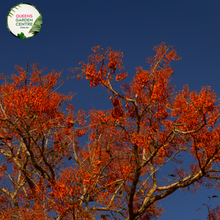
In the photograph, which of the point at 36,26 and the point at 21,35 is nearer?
the point at 21,35

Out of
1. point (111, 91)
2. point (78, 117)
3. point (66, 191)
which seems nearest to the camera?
point (111, 91)

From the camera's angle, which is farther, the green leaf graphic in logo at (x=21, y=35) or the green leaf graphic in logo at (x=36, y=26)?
Answer: the green leaf graphic in logo at (x=36, y=26)

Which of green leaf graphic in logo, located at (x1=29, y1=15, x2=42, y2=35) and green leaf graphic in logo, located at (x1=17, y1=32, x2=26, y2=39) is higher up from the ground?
green leaf graphic in logo, located at (x1=29, y1=15, x2=42, y2=35)

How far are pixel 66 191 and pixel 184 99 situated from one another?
5195mm

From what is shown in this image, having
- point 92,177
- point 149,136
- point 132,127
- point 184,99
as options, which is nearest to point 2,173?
point 92,177

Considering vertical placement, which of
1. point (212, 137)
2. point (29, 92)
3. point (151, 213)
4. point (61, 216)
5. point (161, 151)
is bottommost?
point (61, 216)

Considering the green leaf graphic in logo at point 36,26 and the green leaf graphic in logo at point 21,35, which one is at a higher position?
the green leaf graphic in logo at point 36,26

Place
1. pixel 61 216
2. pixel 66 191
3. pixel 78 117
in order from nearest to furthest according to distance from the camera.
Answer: pixel 66 191 < pixel 61 216 < pixel 78 117

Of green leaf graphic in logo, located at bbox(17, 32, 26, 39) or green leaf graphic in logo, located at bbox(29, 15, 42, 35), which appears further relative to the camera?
green leaf graphic in logo, located at bbox(29, 15, 42, 35)

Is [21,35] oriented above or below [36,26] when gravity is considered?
below

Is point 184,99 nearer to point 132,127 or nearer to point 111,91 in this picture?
point 132,127

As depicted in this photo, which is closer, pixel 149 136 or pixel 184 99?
pixel 149 136

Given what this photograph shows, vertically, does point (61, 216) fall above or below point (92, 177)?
below

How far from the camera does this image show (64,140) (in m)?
11.5
